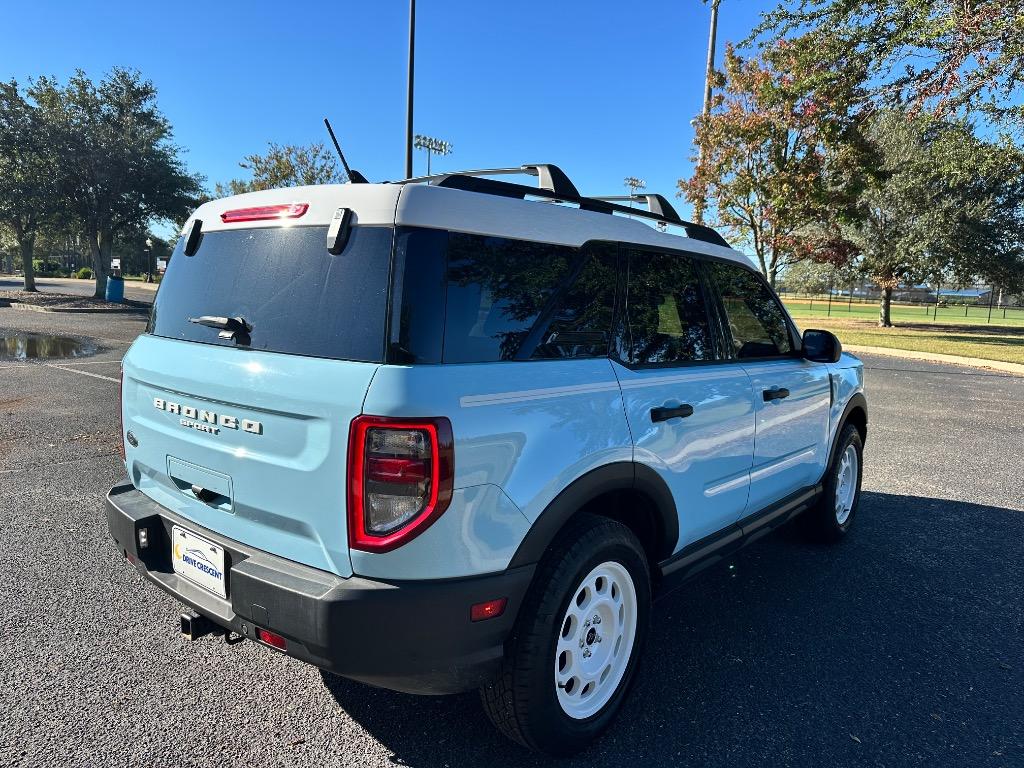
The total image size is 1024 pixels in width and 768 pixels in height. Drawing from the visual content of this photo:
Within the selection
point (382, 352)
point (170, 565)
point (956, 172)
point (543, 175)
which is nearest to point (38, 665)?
point (170, 565)

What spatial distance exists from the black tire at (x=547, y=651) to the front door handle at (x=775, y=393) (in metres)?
1.33

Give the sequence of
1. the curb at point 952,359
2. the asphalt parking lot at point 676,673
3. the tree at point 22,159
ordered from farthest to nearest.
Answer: the tree at point 22,159
the curb at point 952,359
the asphalt parking lot at point 676,673

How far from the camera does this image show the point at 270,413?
201 cm

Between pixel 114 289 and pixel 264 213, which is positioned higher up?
pixel 114 289

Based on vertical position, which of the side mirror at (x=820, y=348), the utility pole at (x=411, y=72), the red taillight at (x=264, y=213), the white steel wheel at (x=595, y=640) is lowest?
the white steel wheel at (x=595, y=640)

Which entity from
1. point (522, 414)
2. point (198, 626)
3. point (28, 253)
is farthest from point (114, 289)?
point (522, 414)

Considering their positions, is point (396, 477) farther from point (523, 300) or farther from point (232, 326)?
point (232, 326)

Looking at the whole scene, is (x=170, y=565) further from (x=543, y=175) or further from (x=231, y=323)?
(x=543, y=175)

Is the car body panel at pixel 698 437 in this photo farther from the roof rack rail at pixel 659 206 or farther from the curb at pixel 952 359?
the curb at pixel 952 359

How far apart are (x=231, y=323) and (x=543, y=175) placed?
131 centimetres

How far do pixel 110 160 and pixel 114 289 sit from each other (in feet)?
15.3

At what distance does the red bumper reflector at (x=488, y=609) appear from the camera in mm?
1918

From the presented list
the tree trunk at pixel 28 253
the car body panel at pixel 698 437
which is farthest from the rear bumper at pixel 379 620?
the tree trunk at pixel 28 253

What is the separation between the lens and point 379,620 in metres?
1.83
